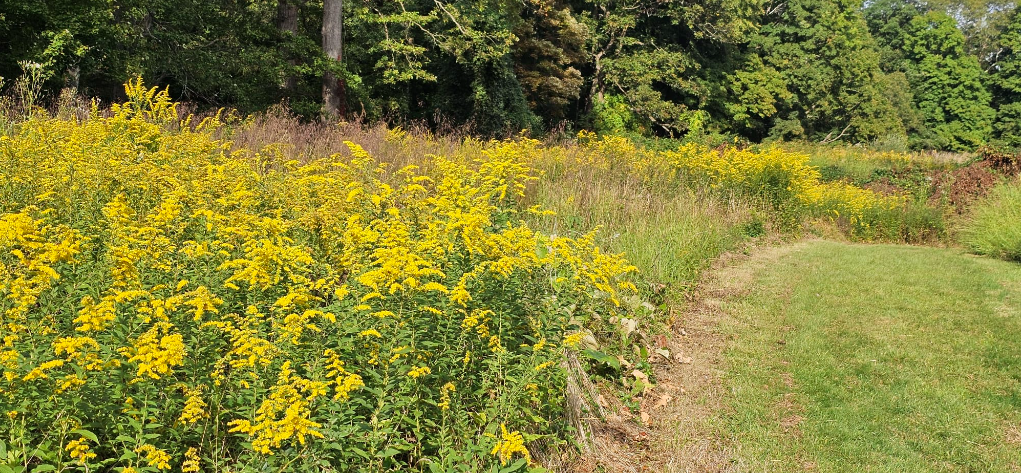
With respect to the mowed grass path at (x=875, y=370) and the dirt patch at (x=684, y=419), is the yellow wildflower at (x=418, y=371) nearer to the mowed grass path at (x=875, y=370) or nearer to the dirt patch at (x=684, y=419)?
the dirt patch at (x=684, y=419)

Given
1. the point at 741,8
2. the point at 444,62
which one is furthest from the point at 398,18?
the point at 741,8

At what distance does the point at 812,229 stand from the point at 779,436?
8.96m

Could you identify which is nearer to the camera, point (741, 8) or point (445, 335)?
point (445, 335)

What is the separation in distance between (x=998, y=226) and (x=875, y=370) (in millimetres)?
6311

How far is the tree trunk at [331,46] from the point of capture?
14055 mm

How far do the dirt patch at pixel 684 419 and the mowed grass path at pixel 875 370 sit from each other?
10 cm

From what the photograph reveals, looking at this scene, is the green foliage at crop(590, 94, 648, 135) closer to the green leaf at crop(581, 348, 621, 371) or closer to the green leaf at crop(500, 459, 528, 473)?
the green leaf at crop(581, 348, 621, 371)

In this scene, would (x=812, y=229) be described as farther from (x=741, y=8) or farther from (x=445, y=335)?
(x=741, y=8)

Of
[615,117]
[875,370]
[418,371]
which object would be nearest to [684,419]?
[875,370]

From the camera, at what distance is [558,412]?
4.03 metres

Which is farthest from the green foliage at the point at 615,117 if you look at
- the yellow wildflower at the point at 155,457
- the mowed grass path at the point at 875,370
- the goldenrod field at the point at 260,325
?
the yellow wildflower at the point at 155,457

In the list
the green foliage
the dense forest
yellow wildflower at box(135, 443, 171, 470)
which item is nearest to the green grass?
the dense forest

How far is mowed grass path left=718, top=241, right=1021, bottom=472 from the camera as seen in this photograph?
430 centimetres

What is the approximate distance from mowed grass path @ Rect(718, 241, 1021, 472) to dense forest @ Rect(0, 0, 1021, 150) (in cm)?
857
